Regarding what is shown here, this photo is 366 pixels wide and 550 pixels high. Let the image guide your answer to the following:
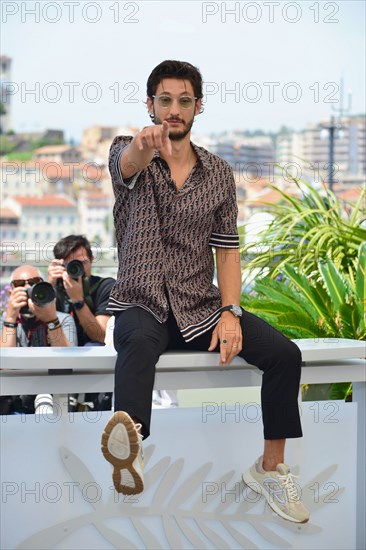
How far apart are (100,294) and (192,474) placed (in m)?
1.35

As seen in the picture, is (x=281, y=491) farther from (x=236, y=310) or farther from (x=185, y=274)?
(x=185, y=274)

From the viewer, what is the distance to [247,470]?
2.41 meters

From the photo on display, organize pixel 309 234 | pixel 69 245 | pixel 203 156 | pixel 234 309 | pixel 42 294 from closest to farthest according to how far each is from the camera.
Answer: pixel 234 309 → pixel 203 156 → pixel 42 294 → pixel 69 245 → pixel 309 234

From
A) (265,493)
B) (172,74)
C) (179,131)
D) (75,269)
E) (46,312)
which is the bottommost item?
(265,493)

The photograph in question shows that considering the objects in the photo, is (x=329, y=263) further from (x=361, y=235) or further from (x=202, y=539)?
(x=202, y=539)

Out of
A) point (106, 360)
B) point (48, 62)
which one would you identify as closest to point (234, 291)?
point (106, 360)

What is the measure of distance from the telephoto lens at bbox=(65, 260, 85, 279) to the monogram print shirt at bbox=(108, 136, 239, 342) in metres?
1.07

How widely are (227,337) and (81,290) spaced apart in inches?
55.4

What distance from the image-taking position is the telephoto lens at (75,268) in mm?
3449

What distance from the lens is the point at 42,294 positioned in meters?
3.04

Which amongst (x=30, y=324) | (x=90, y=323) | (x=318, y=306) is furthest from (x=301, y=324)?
(x=30, y=324)

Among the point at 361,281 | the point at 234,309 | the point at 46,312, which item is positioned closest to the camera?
the point at 234,309

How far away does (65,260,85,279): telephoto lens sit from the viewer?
3.45 metres

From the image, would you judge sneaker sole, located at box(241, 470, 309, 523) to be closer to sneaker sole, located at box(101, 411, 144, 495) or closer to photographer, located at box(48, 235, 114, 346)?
sneaker sole, located at box(101, 411, 144, 495)
